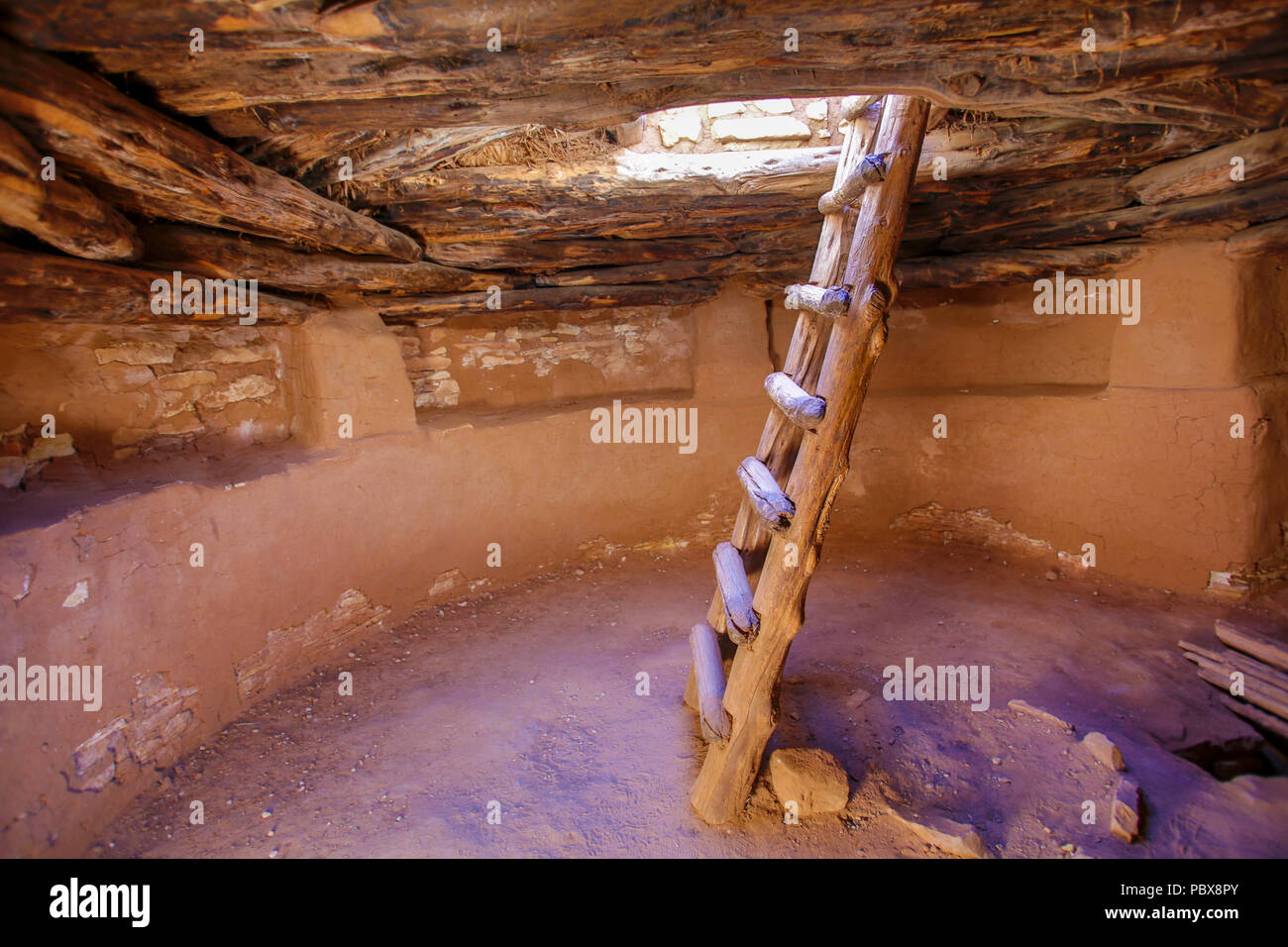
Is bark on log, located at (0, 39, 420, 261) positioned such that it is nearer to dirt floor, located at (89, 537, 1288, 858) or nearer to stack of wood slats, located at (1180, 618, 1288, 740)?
dirt floor, located at (89, 537, 1288, 858)

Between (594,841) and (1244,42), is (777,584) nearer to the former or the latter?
(594,841)

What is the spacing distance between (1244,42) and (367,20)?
245 centimetres

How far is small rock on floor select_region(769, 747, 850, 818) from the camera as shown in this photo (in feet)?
9.28

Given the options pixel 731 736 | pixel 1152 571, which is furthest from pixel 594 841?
pixel 1152 571

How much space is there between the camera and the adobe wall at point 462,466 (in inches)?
117

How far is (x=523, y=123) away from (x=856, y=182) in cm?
144

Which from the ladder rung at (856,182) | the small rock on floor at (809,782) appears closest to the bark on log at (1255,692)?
the small rock on floor at (809,782)

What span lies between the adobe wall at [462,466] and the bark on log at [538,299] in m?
0.21

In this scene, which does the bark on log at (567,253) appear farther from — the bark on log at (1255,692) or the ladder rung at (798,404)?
the bark on log at (1255,692)

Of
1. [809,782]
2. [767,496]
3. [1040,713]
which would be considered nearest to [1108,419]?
[1040,713]

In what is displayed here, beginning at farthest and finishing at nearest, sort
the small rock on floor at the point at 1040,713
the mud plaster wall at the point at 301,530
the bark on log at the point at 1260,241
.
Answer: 1. the bark on log at the point at 1260,241
2. the small rock on floor at the point at 1040,713
3. the mud plaster wall at the point at 301,530

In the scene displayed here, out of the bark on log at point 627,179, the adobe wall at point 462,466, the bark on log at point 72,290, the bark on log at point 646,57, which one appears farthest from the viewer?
the bark on log at point 627,179

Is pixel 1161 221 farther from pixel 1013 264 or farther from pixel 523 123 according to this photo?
pixel 523 123

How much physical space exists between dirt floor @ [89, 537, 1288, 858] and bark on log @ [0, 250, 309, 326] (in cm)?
209
